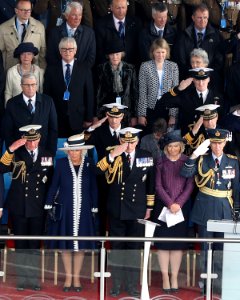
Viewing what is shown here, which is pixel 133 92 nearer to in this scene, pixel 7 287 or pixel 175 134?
pixel 175 134

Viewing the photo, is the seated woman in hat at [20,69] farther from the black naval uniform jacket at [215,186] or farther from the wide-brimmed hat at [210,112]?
the black naval uniform jacket at [215,186]

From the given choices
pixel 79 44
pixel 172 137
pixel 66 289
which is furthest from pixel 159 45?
pixel 66 289

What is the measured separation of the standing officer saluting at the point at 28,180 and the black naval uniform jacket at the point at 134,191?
2.48 feet

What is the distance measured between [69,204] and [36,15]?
10.8 feet

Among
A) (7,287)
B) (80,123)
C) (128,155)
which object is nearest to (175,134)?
(128,155)

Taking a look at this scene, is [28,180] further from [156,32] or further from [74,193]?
[156,32]

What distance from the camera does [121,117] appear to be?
56.2ft

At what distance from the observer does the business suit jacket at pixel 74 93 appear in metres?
17.8

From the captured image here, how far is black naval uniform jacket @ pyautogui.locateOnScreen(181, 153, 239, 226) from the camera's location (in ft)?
54.1

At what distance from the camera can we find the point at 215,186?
653 inches

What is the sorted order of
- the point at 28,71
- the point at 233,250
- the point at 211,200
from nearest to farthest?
the point at 233,250, the point at 211,200, the point at 28,71

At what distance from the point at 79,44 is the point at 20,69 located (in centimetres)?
87

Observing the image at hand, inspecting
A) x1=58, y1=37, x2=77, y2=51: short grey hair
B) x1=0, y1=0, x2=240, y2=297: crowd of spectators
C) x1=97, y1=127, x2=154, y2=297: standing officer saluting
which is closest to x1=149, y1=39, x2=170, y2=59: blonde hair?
x1=0, y1=0, x2=240, y2=297: crowd of spectators

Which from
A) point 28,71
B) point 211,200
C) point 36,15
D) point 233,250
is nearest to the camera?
point 233,250
